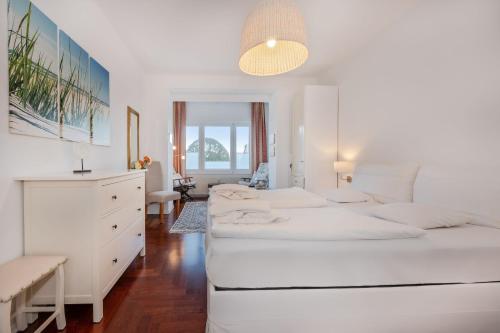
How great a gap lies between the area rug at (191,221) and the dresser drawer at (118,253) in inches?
43.5

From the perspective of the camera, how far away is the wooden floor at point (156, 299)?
5.04 feet

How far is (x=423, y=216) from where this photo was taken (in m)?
1.64

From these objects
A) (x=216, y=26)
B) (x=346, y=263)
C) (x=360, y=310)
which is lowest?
(x=360, y=310)

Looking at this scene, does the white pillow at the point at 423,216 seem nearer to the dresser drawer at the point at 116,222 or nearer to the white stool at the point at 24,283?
the dresser drawer at the point at 116,222

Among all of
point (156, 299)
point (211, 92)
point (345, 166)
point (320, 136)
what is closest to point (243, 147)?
point (211, 92)

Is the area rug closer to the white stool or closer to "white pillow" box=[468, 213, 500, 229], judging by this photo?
the white stool

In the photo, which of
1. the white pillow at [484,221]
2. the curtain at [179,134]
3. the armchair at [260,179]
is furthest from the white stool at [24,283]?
the curtain at [179,134]

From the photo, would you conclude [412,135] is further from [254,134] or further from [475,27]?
[254,134]

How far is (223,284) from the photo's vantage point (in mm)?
1229

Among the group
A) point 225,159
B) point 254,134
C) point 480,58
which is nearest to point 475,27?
point 480,58

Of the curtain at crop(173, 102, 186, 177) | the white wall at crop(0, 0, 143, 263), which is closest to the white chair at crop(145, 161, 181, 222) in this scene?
the white wall at crop(0, 0, 143, 263)

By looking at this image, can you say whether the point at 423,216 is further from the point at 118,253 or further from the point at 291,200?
the point at 118,253

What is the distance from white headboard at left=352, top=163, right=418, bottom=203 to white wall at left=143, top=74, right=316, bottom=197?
1998 mm

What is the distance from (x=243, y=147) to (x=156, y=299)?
5.73 meters
